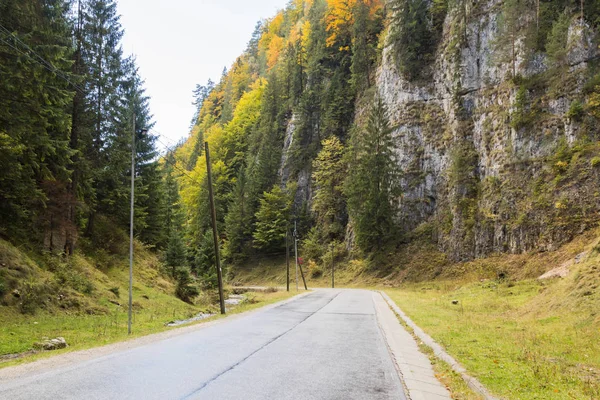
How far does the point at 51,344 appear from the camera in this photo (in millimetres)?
10695

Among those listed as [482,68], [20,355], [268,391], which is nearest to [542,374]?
[268,391]

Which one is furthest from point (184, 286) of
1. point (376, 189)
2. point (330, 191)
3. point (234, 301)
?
point (330, 191)

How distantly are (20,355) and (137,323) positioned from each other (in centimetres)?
657

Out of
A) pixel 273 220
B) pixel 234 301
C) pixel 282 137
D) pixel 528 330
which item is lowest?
pixel 234 301

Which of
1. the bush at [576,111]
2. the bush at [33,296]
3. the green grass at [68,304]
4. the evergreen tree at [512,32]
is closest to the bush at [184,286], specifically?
the green grass at [68,304]

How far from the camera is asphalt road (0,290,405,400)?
5191 mm

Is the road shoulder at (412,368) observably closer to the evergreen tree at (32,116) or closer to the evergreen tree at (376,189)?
the evergreen tree at (32,116)

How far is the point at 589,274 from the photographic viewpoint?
41.9 feet

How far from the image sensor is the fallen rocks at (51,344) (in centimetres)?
1059

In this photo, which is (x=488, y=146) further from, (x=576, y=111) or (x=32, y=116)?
(x=32, y=116)

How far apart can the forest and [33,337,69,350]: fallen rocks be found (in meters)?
4.54

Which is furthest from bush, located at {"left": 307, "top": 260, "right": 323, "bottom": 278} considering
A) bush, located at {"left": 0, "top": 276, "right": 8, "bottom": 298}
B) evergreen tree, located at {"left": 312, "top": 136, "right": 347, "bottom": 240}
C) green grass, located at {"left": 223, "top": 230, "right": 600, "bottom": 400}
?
bush, located at {"left": 0, "top": 276, "right": 8, "bottom": 298}

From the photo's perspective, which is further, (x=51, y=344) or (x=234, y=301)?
(x=234, y=301)

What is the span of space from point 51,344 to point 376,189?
38.6 meters
